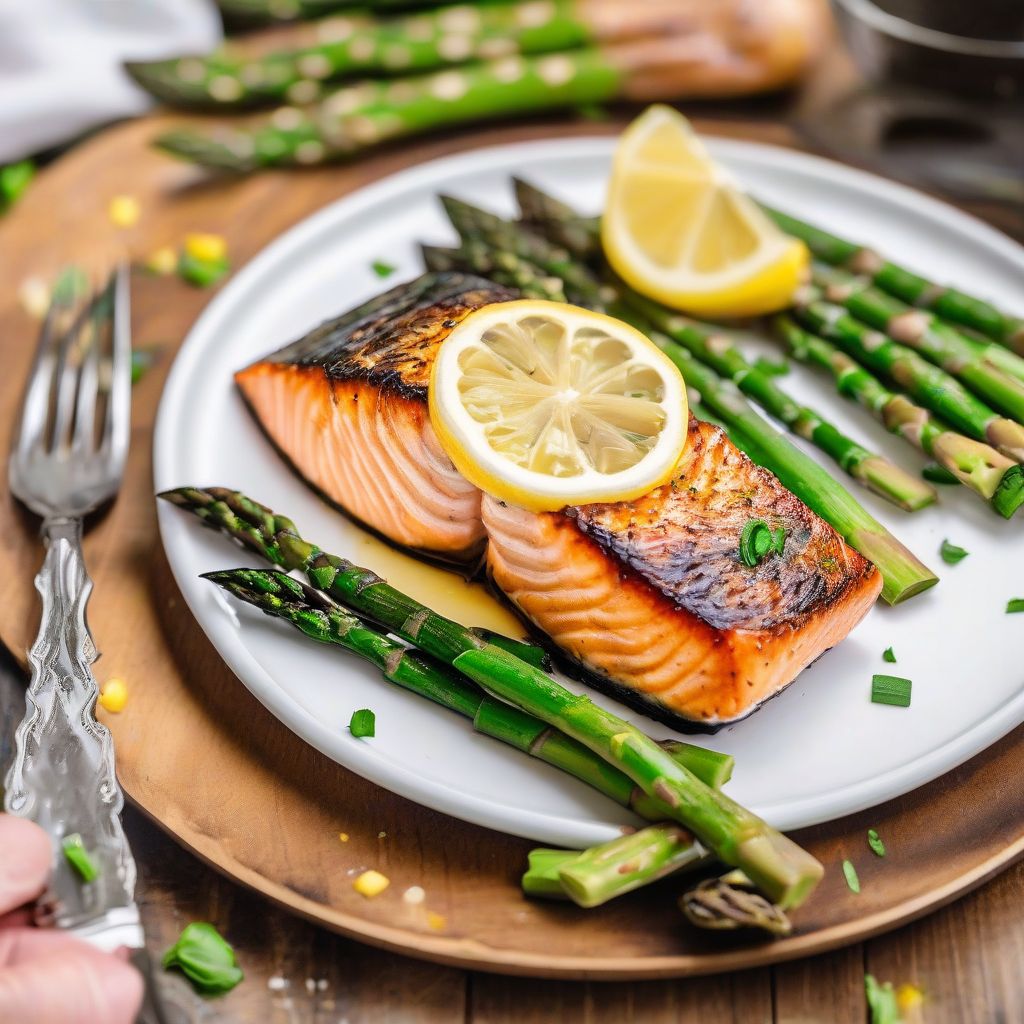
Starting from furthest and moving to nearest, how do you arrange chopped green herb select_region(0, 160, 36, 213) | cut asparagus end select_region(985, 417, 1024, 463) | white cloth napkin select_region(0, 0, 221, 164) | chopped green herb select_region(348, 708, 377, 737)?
white cloth napkin select_region(0, 0, 221, 164) → chopped green herb select_region(0, 160, 36, 213) → cut asparagus end select_region(985, 417, 1024, 463) → chopped green herb select_region(348, 708, 377, 737)

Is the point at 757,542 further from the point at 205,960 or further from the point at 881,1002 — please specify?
the point at 205,960

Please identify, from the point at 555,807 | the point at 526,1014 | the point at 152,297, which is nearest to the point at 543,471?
the point at 555,807

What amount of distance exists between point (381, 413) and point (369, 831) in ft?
4.38

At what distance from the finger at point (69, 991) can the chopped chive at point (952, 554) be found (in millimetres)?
2704

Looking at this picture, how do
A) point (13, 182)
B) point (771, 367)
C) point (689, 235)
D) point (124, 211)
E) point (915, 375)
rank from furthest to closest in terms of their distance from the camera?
point (13, 182) < point (124, 211) < point (689, 235) < point (771, 367) < point (915, 375)

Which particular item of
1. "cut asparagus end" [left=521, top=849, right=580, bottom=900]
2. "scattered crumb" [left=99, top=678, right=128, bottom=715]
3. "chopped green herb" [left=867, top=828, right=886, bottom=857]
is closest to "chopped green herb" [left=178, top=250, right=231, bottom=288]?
"scattered crumb" [left=99, top=678, right=128, bottom=715]

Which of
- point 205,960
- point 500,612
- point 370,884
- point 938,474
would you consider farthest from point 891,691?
point 205,960

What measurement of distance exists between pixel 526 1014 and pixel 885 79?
15.3 feet

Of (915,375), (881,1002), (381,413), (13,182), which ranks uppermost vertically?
(13,182)

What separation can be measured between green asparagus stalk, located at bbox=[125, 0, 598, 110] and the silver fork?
1464mm

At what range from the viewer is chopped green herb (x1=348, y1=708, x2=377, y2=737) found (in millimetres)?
3307

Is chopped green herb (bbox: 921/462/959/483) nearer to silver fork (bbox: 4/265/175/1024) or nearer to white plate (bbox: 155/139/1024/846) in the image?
white plate (bbox: 155/139/1024/846)

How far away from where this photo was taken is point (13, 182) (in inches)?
212

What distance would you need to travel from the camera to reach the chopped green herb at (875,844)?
3.14 meters
